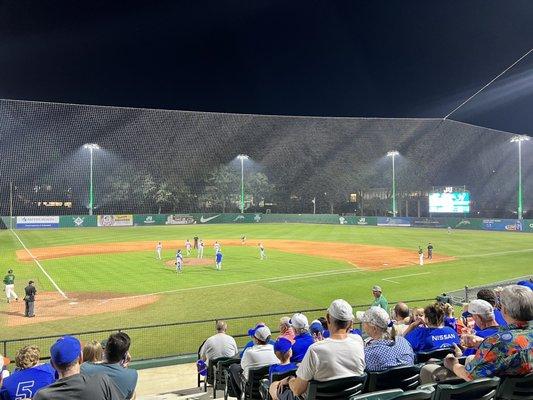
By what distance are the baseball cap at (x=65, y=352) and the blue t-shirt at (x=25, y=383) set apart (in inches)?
37.8

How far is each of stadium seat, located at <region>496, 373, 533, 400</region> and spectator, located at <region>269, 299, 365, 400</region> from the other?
1.03 meters

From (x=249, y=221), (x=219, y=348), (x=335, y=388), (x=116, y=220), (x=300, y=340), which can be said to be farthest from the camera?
(x=249, y=221)

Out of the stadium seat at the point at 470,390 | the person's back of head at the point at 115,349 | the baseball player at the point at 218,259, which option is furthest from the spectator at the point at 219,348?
the baseball player at the point at 218,259

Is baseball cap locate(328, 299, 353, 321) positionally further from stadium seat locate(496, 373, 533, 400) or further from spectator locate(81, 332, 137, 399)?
spectator locate(81, 332, 137, 399)

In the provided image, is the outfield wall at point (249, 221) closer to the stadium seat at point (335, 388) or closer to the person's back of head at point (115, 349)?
the stadium seat at point (335, 388)

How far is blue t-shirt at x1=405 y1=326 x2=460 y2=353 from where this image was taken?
5.04m

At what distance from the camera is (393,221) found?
5997 centimetres

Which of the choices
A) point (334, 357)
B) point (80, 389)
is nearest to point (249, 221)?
point (334, 357)

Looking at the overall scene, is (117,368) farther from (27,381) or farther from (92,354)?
(92,354)

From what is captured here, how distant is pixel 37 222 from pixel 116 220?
9.49 metres

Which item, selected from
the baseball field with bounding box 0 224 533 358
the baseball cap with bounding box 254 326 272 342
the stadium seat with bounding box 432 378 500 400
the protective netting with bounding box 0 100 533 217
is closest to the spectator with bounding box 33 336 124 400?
the stadium seat with bounding box 432 378 500 400

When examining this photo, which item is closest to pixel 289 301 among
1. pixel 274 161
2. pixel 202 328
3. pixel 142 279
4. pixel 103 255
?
pixel 202 328

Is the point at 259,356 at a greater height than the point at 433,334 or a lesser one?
lesser

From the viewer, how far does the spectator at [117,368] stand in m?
3.81
